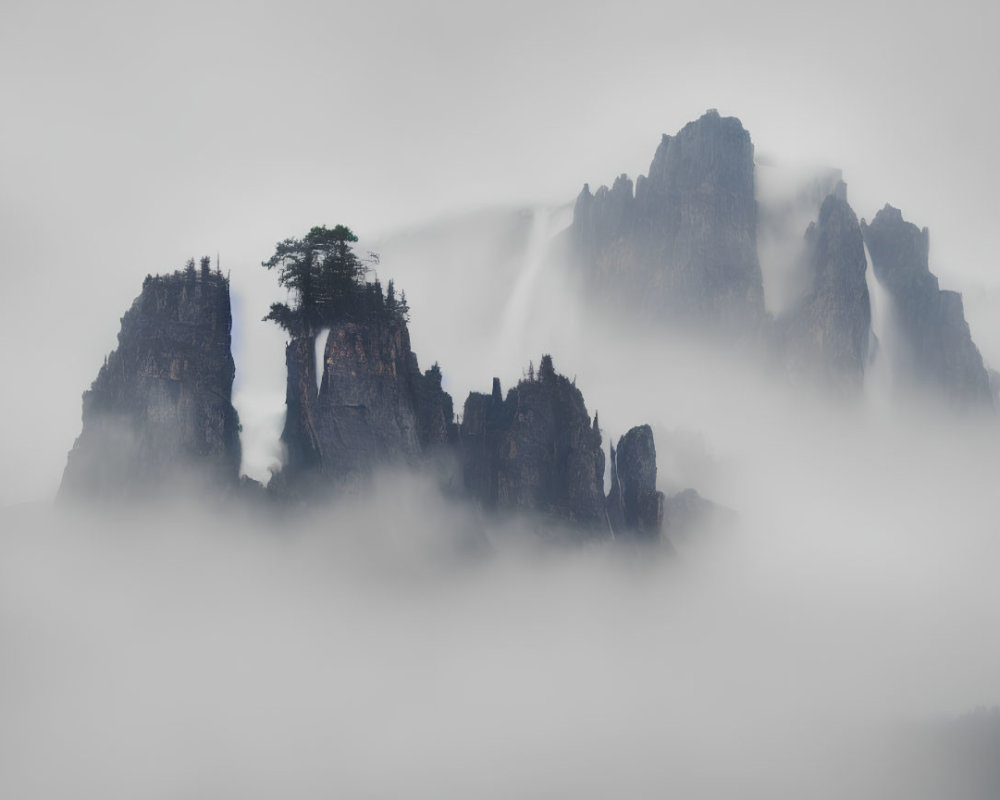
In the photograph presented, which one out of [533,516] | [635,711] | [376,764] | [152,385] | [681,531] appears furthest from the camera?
[681,531]

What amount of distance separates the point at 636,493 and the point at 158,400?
69885mm

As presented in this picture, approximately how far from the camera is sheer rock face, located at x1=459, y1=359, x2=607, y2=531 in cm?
12950

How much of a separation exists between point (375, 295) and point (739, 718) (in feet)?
304

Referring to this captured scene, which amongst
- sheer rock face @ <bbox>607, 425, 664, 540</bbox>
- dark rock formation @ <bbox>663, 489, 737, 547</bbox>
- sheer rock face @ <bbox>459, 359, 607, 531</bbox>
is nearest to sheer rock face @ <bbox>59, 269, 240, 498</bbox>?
sheer rock face @ <bbox>459, 359, 607, 531</bbox>

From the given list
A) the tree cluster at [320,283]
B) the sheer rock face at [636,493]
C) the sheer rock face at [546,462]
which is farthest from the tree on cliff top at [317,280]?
the sheer rock face at [636,493]

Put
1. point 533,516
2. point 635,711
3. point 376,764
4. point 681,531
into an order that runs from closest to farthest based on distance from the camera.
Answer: point 376,764 → point 533,516 → point 635,711 → point 681,531

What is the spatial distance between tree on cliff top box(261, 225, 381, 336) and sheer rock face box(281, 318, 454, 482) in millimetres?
2723

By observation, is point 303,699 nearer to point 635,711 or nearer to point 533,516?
point 533,516

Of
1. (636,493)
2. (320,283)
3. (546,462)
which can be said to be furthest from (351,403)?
(636,493)

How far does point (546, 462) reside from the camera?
131 metres

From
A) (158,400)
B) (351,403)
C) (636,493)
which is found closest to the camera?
(158,400)

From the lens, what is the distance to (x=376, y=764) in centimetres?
12106

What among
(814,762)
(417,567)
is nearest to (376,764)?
(417,567)

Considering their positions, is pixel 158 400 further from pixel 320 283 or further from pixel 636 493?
pixel 636 493
